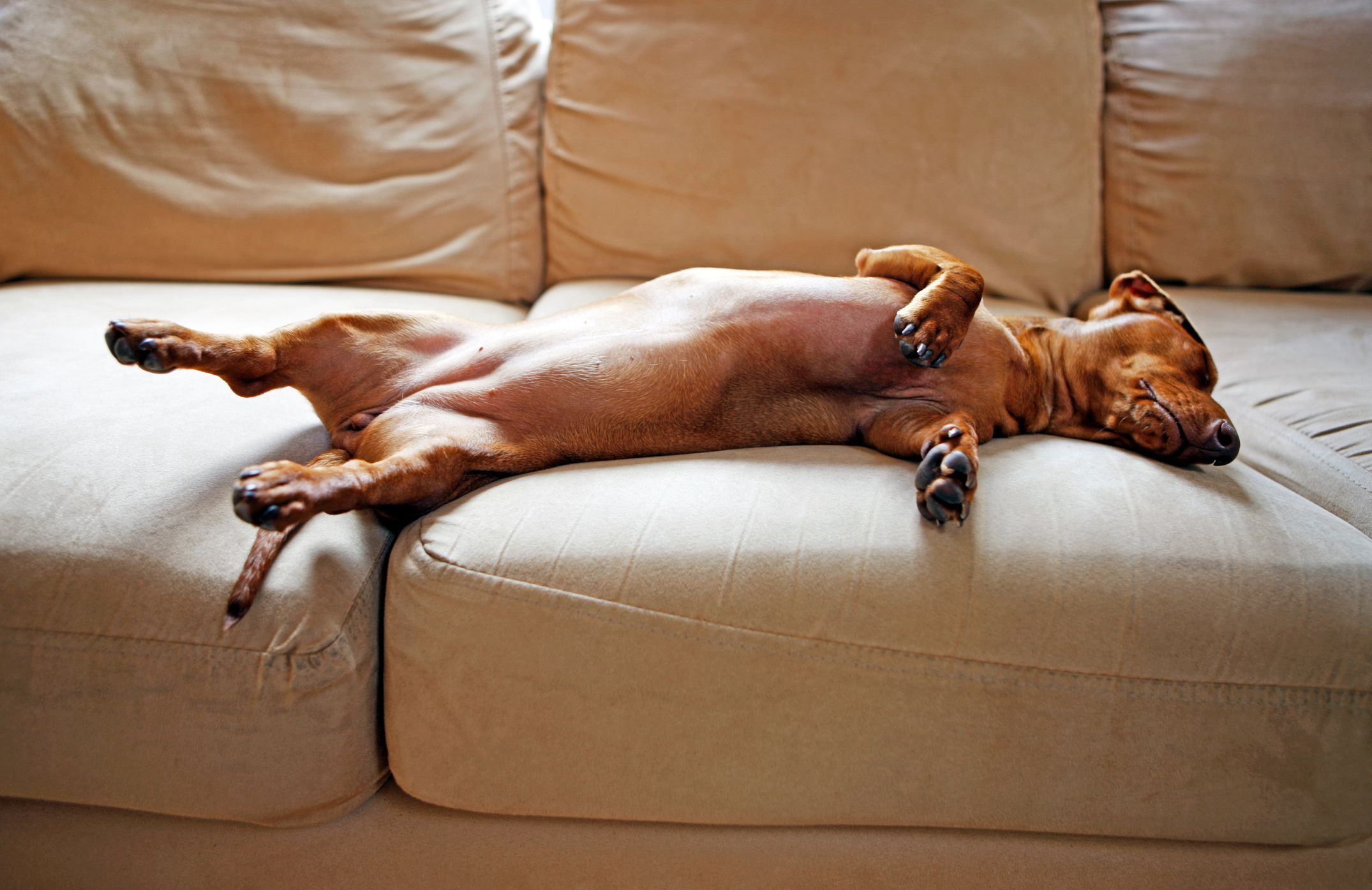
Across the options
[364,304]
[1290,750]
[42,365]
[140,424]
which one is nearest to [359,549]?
[140,424]

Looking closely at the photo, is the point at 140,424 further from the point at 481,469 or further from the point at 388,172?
the point at 388,172

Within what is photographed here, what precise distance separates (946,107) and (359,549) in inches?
71.7

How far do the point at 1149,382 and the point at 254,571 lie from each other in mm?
1454

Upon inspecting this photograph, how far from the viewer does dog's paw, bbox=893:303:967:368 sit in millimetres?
1354

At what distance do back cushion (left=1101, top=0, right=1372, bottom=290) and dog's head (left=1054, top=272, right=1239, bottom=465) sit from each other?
0.81m

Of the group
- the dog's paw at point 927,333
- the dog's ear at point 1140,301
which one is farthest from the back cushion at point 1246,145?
the dog's paw at point 927,333

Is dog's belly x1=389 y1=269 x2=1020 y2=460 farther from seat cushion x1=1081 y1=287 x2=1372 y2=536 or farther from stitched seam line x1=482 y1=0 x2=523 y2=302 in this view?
stitched seam line x1=482 y1=0 x2=523 y2=302

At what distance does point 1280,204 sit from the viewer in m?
2.29

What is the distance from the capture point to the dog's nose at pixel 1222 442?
1.38 metres

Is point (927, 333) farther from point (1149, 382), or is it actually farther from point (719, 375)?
point (1149, 382)

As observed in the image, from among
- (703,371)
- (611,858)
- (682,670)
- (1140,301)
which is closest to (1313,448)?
(1140,301)

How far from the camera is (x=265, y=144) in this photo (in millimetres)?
2135

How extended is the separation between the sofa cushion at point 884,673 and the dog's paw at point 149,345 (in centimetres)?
49

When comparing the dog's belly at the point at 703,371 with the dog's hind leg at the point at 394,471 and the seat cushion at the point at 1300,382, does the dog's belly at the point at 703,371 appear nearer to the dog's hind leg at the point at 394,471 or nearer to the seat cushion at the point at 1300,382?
the dog's hind leg at the point at 394,471
